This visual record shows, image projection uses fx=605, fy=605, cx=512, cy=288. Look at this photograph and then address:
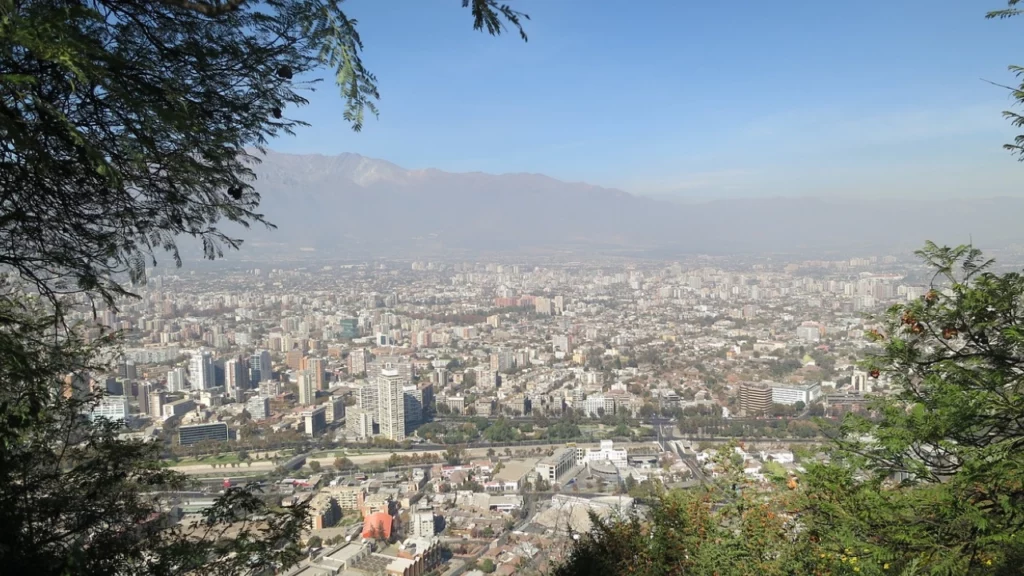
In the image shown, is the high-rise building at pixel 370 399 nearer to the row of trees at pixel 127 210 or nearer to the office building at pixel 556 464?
the office building at pixel 556 464

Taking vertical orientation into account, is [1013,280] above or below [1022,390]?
above

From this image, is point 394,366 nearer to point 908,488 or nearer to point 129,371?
point 129,371

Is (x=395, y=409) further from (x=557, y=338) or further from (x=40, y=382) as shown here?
(x=40, y=382)

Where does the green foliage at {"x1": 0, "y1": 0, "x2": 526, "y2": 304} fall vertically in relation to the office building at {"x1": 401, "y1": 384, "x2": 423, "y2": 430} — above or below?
above

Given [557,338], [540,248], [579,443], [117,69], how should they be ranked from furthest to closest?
[540,248]
[557,338]
[579,443]
[117,69]

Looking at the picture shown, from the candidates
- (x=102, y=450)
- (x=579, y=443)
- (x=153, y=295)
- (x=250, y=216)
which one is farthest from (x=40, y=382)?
(x=153, y=295)

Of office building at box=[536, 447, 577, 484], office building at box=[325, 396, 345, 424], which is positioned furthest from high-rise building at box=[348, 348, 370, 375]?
office building at box=[536, 447, 577, 484]

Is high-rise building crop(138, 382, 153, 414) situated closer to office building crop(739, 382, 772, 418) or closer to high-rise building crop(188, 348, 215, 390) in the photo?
high-rise building crop(188, 348, 215, 390)

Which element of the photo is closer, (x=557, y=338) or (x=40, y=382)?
(x=40, y=382)
